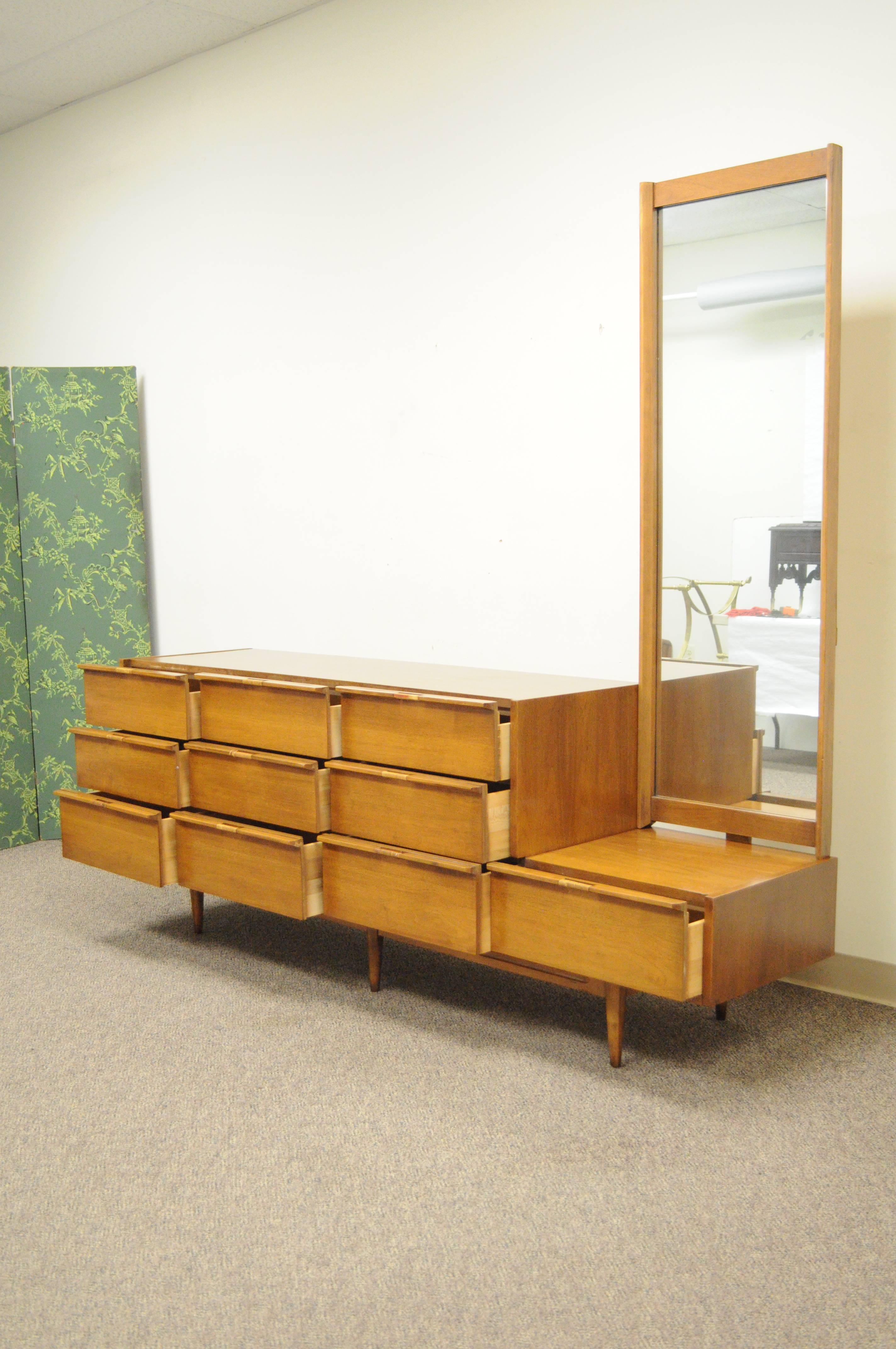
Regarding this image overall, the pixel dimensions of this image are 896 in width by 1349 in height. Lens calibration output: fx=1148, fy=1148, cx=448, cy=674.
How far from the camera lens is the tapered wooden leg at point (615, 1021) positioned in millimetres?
2154

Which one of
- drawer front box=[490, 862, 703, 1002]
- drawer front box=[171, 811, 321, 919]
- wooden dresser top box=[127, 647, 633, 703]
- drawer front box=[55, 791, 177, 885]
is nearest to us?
drawer front box=[490, 862, 703, 1002]

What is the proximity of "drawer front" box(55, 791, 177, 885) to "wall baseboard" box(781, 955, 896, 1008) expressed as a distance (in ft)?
5.02

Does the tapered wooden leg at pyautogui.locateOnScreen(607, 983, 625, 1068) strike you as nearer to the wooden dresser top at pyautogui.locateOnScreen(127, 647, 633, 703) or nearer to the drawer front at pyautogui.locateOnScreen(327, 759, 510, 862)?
the drawer front at pyautogui.locateOnScreen(327, 759, 510, 862)

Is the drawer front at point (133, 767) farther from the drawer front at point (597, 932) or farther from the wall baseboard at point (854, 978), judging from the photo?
the wall baseboard at point (854, 978)

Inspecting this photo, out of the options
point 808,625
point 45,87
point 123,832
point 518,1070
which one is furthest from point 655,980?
point 45,87

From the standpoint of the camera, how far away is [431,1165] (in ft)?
6.20

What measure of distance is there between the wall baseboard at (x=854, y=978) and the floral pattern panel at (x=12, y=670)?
2.71 m

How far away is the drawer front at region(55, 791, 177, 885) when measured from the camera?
283 centimetres

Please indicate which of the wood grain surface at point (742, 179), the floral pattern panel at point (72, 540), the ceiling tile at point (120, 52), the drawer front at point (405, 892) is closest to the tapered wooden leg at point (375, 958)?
the drawer front at point (405, 892)

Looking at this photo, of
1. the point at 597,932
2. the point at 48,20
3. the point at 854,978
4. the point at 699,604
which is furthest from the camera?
the point at 48,20

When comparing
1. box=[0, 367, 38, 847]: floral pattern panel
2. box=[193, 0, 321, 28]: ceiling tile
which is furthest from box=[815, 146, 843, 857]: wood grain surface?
box=[0, 367, 38, 847]: floral pattern panel

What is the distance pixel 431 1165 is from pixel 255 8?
324cm

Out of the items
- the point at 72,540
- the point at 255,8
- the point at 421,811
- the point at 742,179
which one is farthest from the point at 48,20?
the point at 421,811

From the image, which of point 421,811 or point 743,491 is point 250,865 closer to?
point 421,811
